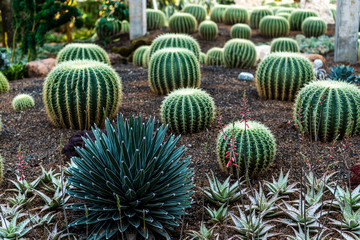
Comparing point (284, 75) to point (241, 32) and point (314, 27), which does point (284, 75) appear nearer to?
point (241, 32)

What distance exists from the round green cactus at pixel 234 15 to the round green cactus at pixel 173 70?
30.8 ft

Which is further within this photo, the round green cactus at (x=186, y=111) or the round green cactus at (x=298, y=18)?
the round green cactus at (x=298, y=18)

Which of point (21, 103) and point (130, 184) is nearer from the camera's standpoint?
point (130, 184)

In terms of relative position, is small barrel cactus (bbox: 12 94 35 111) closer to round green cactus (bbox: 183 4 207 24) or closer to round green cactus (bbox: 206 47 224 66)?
round green cactus (bbox: 206 47 224 66)

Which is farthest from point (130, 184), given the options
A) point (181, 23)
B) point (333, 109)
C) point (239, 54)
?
point (181, 23)

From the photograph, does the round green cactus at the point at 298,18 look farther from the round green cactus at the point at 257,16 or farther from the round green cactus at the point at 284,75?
the round green cactus at the point at 284,75

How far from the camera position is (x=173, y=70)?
19.9 ft

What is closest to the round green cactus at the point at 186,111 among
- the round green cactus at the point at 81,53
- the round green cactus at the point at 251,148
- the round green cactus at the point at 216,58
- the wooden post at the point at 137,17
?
the round green cactus at the point at 251,148

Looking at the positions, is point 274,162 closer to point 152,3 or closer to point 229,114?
point 229,114

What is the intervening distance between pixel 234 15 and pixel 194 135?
11132mm

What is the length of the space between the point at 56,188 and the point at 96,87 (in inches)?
63.7

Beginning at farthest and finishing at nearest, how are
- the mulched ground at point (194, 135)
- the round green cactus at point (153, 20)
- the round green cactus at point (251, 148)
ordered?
1. the round green cactus at point (153, 20)
2. the mulched ground at point (194, 135)
3. the round green cactus at point (251, 148)

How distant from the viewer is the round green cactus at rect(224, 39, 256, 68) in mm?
8438

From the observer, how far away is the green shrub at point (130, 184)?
2.82 metres
